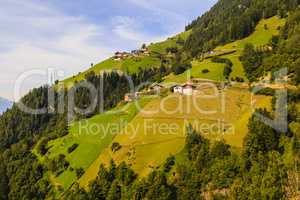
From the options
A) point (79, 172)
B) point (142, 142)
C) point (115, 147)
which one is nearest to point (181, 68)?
point (115, 147)

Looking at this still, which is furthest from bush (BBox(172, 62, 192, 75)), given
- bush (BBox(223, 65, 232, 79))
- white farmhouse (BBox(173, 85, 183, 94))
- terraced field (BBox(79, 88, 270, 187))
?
terraced field (BBox(79, 88, 270, 187))

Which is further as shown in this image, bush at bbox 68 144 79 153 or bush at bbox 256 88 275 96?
bush at bbox 68 144 79 153

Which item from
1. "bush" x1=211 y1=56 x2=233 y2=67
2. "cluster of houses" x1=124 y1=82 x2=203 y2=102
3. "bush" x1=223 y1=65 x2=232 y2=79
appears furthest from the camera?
"bush" x1=211 y1=56 x2=233 y2=67

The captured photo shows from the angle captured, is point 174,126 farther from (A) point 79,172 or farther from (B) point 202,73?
(B) point 202,73

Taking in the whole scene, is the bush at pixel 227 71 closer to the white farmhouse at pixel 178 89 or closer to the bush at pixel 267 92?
the white farmhouse at pixel 178 89

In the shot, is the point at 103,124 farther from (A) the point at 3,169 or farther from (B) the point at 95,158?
(A) the point at 3,169

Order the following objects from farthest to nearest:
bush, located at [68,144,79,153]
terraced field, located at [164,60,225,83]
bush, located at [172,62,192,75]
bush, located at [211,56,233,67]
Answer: bush, located at [172,62,192,75] < bush, located at [211,56,233,67] < terraced field, located at [164,60,225,83] < bush, located at [68,144,79,153]

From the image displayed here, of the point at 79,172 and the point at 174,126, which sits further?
the point at 79,172

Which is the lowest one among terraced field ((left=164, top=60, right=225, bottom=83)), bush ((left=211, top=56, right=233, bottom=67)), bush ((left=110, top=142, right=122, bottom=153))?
bush ((left=110, top=142, right=122, bottom=153))

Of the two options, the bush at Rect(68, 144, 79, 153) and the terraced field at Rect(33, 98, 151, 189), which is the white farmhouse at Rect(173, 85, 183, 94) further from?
the bush at Rect(68, 144, 79, 153)

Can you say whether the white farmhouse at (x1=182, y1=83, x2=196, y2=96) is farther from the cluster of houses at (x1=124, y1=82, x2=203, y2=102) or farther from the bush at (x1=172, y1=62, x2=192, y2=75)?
the bush at (x1=172, y1=62, x2=192, y2=75)

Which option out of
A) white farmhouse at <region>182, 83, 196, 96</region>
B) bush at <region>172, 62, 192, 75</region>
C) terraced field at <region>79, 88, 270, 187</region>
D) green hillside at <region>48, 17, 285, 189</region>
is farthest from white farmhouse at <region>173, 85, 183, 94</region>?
bush at <region>172, 62, 192, 75</region>

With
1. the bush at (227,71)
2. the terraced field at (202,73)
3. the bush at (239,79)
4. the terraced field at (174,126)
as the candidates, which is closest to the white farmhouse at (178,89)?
the terraced field at (174,126)

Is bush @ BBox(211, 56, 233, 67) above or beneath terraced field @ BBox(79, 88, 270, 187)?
above
